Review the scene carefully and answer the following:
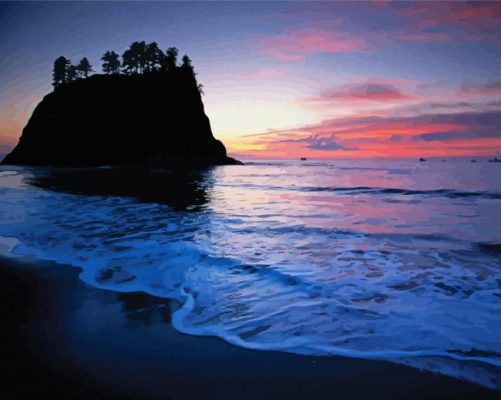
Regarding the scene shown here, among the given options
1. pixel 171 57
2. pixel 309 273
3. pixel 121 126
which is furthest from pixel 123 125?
pixel 309 273

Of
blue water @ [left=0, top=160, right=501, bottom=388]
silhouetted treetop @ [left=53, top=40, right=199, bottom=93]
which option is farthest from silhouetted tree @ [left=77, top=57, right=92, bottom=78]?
blue water @ [left=0, top=160, right=501, bottom=388]

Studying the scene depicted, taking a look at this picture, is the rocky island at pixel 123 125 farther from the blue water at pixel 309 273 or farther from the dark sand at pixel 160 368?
the dark sand at pixel 160 368

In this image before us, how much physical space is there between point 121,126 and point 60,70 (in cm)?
3605

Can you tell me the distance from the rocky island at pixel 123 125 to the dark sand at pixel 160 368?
2661 inches

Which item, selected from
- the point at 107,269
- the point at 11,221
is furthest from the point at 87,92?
the point at 107,269

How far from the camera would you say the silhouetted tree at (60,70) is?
3588 inches

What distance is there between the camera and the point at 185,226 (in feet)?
34.6

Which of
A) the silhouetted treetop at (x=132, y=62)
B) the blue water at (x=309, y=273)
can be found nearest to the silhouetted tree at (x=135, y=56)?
the silhouetted treetop at (x=132, y=62)

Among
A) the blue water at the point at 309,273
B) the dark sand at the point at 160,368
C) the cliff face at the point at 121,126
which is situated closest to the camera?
the dark sand at the point at 160,368

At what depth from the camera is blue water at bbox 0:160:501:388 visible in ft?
11.8

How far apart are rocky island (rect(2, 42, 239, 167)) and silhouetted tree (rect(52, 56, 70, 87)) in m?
17.1

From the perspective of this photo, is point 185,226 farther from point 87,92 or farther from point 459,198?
point 87,92

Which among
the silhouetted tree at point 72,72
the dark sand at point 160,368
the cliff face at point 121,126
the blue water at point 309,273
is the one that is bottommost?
the blue water at point 309,273

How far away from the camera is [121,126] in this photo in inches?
2874
